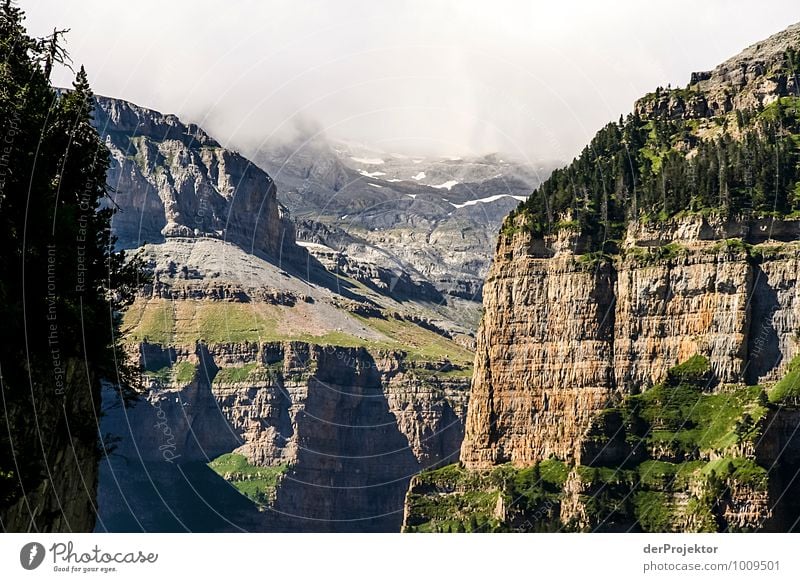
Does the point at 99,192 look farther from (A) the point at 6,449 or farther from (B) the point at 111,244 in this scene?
(A) the point at 6,449

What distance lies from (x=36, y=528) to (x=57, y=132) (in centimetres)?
2650

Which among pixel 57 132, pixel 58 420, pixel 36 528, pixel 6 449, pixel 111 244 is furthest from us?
pixel 111 244

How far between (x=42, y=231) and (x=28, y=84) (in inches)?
440

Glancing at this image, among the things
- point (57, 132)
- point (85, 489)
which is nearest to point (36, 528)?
point (85, 489)

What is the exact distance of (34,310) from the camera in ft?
Answer: 336

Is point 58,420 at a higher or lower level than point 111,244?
lower

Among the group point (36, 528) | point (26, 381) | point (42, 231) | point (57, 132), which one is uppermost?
point (57, 132)

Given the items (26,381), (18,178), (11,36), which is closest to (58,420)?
(26,381)

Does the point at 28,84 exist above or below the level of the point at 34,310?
above

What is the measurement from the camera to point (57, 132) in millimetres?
113375

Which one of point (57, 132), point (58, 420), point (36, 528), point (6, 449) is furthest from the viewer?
point (57, 132)

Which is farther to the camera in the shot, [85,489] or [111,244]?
[111,244]

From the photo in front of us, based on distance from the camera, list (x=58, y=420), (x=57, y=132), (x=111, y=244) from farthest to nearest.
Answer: (x=111, y=244), (x=57, y=132), (x=58, y=420)

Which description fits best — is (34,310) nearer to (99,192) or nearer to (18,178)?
(18,178)
